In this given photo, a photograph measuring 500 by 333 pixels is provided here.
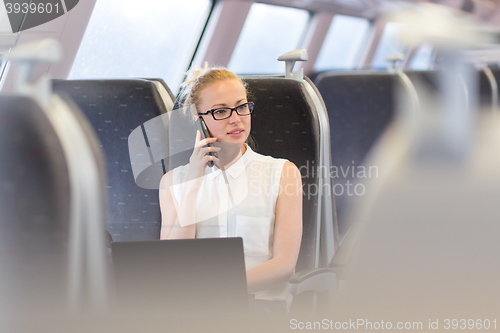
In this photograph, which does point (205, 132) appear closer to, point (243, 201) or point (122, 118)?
point (243, 201)

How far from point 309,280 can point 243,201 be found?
0.20 meters

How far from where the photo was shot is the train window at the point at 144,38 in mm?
2777

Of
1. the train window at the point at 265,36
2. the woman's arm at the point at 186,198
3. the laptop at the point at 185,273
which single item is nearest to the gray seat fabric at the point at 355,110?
the woman's arm at the point at 186,198

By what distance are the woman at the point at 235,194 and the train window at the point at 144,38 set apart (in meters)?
1.75

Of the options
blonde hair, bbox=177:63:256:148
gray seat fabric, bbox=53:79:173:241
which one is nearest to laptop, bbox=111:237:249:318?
blonde hair, bbox=177:63:256:148

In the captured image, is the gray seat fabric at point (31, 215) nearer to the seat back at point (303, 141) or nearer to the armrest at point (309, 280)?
the armrest at point (309, 280)

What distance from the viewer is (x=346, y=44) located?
677 cm

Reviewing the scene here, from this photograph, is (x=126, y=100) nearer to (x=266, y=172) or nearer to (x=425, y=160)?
(x=266, y=172)

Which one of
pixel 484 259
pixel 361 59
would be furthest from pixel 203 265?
pixel 361 59

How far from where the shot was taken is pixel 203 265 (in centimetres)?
40

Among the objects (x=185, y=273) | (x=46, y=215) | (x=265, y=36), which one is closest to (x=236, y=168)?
(x=185, y=273)

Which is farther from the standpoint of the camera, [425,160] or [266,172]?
[266,172]

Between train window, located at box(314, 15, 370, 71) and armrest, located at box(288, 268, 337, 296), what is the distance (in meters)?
5.15

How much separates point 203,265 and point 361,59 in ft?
23.2
